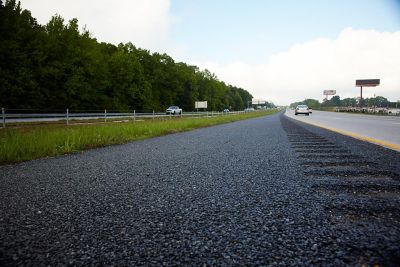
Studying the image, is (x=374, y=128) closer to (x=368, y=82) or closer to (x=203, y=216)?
(x=203, y=216)

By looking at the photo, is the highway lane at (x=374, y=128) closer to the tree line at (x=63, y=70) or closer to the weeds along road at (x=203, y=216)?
the weeds along road at (x=203, y=216)

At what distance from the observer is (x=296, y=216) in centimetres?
220

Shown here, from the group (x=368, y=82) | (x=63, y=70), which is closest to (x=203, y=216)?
(x=63, y=70)

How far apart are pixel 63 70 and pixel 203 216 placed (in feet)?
113

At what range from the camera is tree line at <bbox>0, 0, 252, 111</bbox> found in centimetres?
2620

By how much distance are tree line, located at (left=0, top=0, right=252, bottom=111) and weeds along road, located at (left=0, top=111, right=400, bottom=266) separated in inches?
1085

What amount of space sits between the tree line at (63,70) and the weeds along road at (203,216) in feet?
90.4

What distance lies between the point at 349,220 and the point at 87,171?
370cm

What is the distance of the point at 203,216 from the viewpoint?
2.25m

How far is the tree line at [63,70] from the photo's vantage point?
26.2 metres

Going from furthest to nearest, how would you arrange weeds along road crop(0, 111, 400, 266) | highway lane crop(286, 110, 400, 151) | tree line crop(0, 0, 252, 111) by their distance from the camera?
1. tree line crop(0, 0, 252, 111)
2. highway lane crop(286, 110, 400, 151)
3. weeds along road crop(0, 111, 400, 266)

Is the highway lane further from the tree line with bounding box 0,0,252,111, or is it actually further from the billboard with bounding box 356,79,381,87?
the billboard with bounding box 356,79,381,87

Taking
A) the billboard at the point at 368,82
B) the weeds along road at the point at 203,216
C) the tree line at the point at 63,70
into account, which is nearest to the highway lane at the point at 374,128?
the weeds along road at the point at 203,216

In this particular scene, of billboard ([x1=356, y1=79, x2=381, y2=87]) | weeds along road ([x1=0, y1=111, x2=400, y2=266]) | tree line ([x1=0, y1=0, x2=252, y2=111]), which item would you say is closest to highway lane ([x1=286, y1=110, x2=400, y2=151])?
weeds along road ([x1=0, y1=111, x2=400, y2=266])
